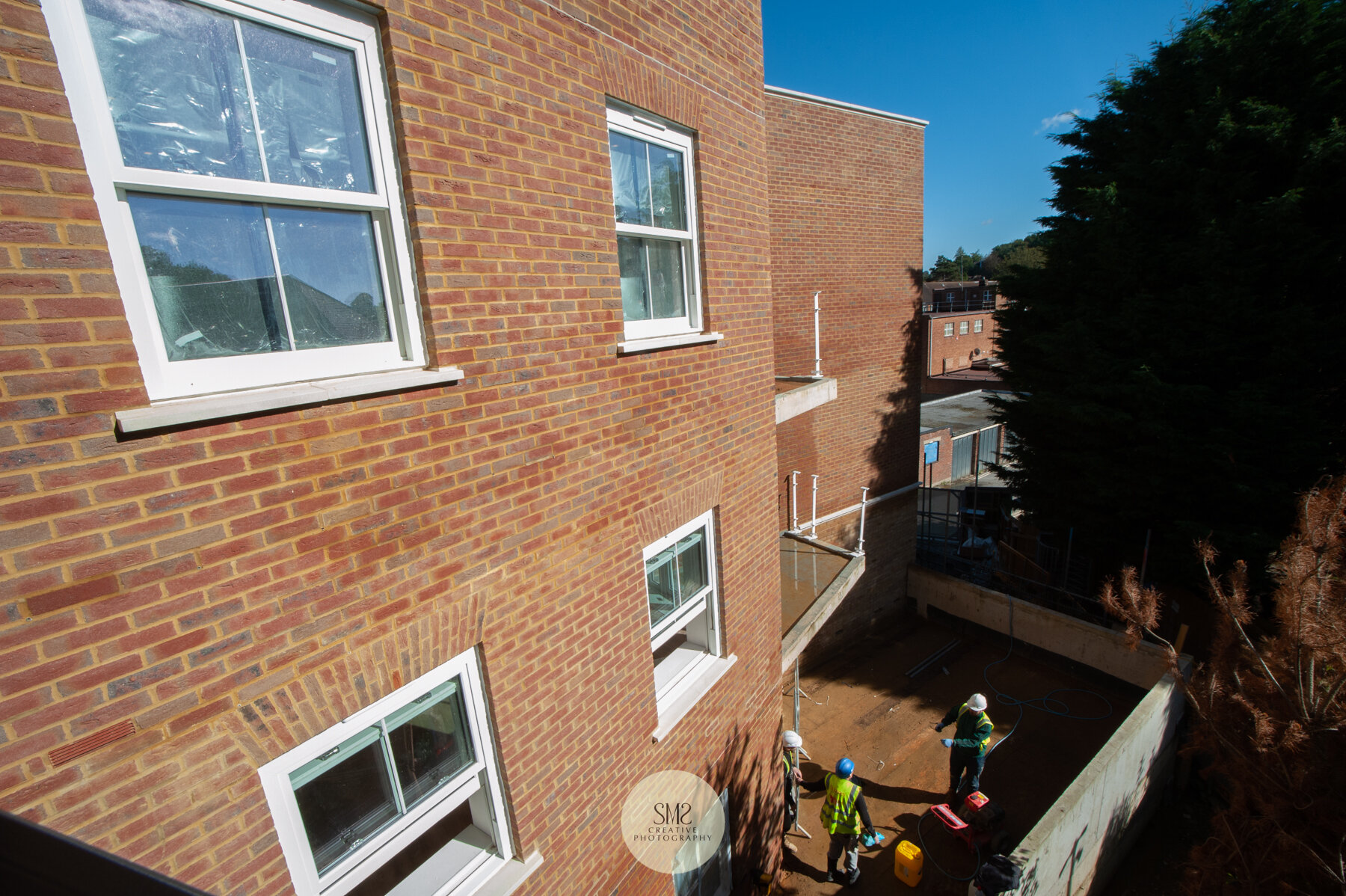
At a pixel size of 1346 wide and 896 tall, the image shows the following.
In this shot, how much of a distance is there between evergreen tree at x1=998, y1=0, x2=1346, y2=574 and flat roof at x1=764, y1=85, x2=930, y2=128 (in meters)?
3.68

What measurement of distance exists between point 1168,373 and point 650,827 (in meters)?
11.4

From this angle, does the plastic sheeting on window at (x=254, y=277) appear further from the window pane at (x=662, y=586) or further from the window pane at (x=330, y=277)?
the window pane at (x=662, y=586)

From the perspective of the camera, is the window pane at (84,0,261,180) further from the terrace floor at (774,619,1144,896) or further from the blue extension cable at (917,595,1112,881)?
the blue extension cable at (917,595,1112,881)

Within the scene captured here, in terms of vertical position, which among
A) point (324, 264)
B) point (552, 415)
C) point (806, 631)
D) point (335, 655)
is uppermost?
point (324, 264)

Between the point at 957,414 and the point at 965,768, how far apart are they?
795 inches

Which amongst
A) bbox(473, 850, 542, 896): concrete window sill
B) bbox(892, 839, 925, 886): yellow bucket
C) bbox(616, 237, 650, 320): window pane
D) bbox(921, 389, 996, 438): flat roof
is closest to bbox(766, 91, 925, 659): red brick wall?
bbox(892, 839, 925, 886): yellow bucket

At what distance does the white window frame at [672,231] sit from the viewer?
148 inches

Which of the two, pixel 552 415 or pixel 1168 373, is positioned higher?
pixel 552 415

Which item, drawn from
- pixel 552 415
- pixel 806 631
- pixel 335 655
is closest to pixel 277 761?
pixel 335 655

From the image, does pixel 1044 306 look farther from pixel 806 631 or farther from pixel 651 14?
pixel 651 14

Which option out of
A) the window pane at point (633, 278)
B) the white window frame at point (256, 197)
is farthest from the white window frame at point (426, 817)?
the window pane at point (633, 278)

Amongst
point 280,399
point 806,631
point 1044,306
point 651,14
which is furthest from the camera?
point 1044,306

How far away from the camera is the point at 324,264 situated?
7.77 ft

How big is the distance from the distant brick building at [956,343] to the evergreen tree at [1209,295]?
16.5 meters
